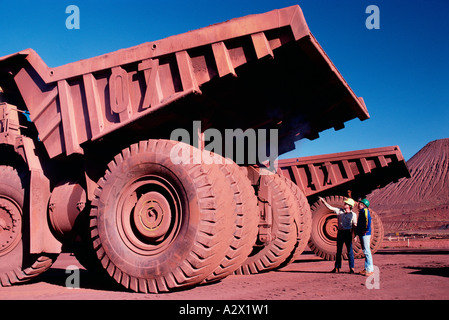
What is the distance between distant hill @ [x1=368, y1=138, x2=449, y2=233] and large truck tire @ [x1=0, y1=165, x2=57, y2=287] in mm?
42982

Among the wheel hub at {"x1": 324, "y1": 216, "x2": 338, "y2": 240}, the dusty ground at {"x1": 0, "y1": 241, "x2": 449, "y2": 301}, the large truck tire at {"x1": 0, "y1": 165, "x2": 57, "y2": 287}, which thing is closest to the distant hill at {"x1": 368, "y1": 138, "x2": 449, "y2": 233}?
the wheel hub at {"x1": 324, "y1": 216, "x2": 338, "y2": 240}

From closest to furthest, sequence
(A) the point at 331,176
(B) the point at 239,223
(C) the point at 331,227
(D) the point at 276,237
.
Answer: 1. (B) the point at 239,223
2. (D) the point at 276,237
3. (C) the point at 331,227
4. (A) the point at 331,176

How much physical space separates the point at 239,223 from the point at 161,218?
3.42 feet

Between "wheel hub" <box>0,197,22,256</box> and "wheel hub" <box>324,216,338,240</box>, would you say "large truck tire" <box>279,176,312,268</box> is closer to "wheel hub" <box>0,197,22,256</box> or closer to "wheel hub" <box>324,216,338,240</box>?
"wheel hub" <box>324,216,338,240</box>

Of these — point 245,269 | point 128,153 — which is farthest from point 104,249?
point 245,269

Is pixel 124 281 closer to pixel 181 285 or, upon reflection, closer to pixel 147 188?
pixel 181 285

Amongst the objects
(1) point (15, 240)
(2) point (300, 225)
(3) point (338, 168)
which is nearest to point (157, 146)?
(1) point (15, 240)

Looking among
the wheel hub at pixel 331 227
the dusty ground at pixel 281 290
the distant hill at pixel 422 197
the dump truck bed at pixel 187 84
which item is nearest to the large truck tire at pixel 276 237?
the dusty ground at pixel 281 290

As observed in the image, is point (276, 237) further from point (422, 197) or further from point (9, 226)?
point (422, 197)

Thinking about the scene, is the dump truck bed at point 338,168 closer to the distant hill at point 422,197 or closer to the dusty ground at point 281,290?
the dusty ground at point 281,290

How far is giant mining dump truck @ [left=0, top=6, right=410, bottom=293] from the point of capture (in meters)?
4.75

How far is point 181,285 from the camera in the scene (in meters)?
4.57

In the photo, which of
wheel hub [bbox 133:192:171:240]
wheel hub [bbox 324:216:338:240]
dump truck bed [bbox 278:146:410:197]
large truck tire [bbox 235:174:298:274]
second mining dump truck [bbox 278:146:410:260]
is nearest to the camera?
wheel hub [bbox 133:192:171:240]

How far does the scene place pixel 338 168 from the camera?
12.2m
